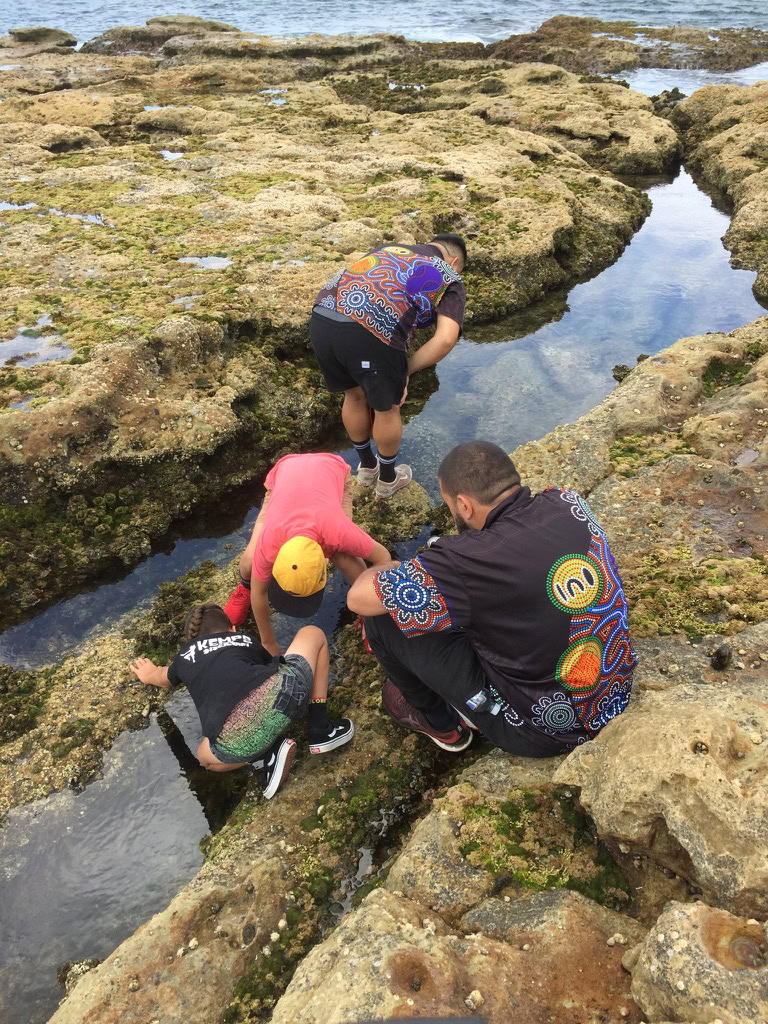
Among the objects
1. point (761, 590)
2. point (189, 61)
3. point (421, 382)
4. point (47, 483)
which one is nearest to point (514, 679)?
point (761, 590)

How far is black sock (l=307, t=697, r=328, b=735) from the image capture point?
183 inches

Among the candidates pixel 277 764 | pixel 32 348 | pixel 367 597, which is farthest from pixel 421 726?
pixel 32 348

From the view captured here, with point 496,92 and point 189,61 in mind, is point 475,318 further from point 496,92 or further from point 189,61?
point 189,61

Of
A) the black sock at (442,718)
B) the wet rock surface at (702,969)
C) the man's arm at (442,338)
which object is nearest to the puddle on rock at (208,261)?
the man's arm at (442,338)

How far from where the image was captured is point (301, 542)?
178 inches

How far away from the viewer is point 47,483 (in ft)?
21.3

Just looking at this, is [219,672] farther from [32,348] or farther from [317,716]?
[32,348]

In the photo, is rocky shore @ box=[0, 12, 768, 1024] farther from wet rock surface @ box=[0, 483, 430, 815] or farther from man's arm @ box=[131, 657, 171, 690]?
man's arm @ box=[131, 657, 171, 690]

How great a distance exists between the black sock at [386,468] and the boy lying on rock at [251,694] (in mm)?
2413

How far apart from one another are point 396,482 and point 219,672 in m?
3.20

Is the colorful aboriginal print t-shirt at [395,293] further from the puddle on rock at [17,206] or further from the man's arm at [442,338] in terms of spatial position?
the puddle on rock at [17,206]

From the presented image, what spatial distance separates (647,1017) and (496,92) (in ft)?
80.3

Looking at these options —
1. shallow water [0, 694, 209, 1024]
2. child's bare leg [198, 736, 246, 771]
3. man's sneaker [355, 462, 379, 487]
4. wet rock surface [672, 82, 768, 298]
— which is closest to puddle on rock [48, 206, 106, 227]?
man's sneaker [355, 462, 379, 487]

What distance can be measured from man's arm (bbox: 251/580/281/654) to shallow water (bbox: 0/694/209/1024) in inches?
34.3
